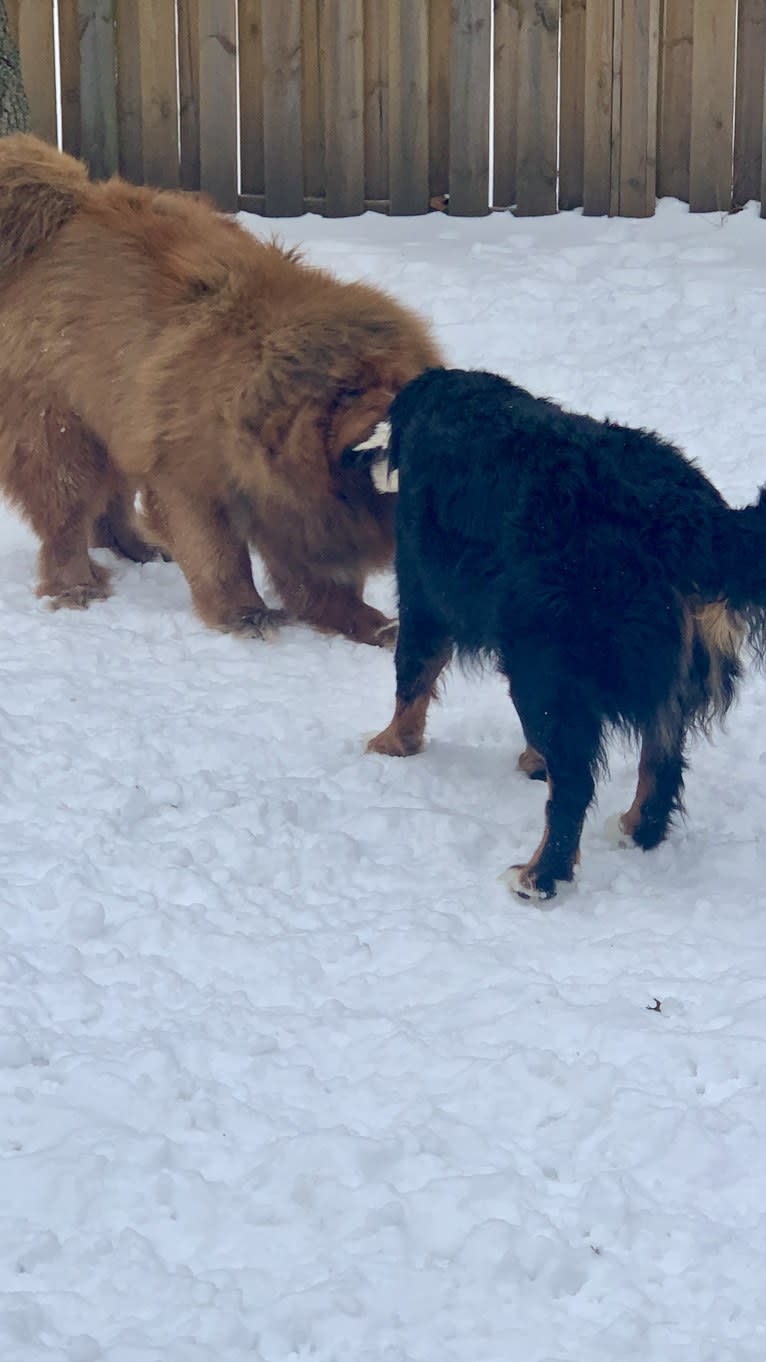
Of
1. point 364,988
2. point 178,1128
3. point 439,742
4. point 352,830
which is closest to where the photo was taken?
point 178,1128

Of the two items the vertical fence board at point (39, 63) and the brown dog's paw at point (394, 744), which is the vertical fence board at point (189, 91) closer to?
the vertical fence board at point (39, 63)

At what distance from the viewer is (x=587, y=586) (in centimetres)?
350

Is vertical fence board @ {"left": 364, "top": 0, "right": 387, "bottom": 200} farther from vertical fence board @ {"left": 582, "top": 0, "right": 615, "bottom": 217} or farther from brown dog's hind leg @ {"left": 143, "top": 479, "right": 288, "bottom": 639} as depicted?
brown dog's hind leg @ {"left": 143, "top": 479, "right": 288, "bottom": 639}

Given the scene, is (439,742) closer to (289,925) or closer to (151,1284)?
(289,925)

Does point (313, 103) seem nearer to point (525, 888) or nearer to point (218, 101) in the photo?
point (218, 101)

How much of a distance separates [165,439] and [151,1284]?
12.0 ft

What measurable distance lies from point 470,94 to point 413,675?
4801 millimetres

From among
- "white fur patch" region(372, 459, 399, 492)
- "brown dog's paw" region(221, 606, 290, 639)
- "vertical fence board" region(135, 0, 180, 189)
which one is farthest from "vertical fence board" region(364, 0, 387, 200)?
"white fur patch" region(372, 459, 399, 492)

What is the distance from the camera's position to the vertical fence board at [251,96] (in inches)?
323

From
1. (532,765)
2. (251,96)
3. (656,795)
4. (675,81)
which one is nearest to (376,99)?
(251,96)

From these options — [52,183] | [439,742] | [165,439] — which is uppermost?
[52,183]

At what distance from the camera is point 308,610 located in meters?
5.65

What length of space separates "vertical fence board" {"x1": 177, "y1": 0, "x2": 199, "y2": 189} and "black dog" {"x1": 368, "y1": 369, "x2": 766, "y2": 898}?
196 inches

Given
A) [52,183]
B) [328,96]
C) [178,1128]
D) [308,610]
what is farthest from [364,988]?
[328,96]
